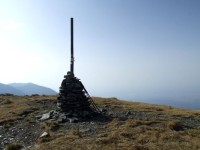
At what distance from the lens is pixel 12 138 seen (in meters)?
24.7

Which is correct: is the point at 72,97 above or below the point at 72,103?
above

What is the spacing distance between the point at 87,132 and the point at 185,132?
8799 mm

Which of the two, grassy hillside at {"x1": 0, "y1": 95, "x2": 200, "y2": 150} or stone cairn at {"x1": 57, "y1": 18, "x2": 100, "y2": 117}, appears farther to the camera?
stone cairn at {"x1": 57, "y1": 18, "x2": 100, "y2": 117}

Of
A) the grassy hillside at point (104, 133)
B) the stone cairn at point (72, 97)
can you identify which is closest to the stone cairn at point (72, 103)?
the stone cairn at point (72, 97)

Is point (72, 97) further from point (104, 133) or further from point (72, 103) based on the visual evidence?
point (104, 133)

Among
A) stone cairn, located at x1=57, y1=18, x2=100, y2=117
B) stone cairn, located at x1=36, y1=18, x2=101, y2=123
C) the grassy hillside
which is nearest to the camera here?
the grassy hillside

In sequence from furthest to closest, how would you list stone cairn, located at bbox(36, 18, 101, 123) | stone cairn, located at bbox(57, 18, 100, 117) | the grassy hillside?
stone cairn, located at bbox(57, 18, 100, 117), stone cairn, located at bbox(36, 18, 101, 123), the grassy hillside

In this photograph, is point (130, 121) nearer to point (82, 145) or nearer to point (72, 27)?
point (82, 145)

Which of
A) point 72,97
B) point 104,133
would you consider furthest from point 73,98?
point 104,133

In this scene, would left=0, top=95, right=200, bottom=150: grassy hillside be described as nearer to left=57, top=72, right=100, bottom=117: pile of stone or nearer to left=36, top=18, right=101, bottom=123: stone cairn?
left=36, top=18, right=101, bottom=123: stone cairn

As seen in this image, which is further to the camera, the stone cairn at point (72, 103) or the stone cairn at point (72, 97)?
the stone cairn at point (72, 97)

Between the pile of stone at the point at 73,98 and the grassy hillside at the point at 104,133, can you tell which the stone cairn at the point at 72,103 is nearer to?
the pile of stone at the point at 73,98

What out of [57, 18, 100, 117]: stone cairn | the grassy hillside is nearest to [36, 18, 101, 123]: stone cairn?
[57, 18, 100, 117]: stone cairn

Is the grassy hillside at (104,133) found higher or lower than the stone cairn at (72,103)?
lower
